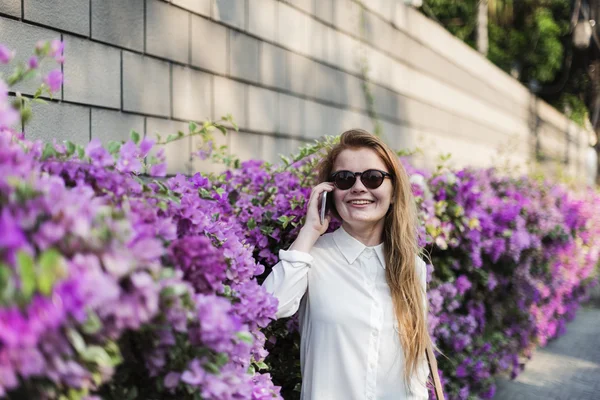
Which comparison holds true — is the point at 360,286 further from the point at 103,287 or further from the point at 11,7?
the point at 11,7

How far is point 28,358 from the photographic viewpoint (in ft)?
3.04

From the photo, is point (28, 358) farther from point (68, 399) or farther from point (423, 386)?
point (423, 386)

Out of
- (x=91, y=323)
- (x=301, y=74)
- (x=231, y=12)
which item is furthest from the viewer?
(x=301, y=74)

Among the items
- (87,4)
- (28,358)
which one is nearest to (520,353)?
(87,4)

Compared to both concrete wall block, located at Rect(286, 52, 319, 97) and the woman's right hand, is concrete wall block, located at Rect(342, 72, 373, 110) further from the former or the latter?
the woman's right hand

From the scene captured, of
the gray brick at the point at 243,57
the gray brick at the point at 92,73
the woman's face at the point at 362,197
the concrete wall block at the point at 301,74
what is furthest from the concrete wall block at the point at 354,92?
the woman's face at the point at 362,197

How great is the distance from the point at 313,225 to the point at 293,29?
9.79 ft

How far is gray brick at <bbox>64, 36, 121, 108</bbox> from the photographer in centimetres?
295

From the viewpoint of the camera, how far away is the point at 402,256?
2348 mm

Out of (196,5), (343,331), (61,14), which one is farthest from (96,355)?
(196,5)

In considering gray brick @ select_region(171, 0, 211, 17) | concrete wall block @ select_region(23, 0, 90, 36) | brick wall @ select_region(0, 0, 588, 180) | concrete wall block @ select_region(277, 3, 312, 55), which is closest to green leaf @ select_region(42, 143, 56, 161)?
brick wall @ select_region(0, 0, 588, 180)

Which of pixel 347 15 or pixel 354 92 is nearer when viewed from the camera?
pixel 347 15

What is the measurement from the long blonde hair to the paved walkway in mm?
3096

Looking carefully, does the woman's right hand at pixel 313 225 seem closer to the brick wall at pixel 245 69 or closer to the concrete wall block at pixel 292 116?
the brick wall at pixel 245 69
